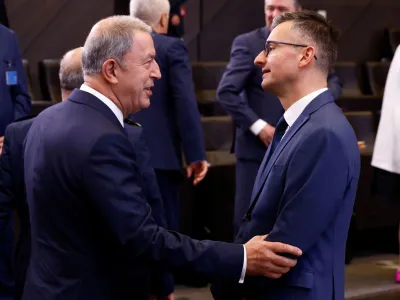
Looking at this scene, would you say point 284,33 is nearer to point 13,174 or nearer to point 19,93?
point 13,174

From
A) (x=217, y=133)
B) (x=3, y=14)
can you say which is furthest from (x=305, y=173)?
(x=3, y=14)

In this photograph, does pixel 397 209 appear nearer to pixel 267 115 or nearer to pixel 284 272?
pixel 267 115

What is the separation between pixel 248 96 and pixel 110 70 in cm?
182

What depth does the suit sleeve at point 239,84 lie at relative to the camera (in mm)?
3549

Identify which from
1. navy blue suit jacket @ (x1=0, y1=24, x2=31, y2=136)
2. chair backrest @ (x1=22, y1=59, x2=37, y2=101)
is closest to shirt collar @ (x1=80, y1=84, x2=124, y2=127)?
navy blue suit jacket @ (x1=0, y1=24, x2=31, y2=136)

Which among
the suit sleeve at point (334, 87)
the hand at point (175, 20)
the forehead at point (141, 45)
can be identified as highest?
the forehead at point (141, 45)

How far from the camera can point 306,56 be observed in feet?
6.38

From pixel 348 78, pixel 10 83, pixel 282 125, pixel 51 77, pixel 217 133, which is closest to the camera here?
pixel 282 125

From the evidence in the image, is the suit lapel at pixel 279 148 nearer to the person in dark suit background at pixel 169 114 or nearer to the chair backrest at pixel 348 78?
the person in dark suit background at pixel 169 114

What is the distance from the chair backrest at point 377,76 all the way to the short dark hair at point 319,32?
536 cm

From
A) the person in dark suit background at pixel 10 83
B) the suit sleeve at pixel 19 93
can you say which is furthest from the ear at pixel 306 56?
the suit sleeve at pixel 19 93

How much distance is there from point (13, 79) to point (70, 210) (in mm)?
2025

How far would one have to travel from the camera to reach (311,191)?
1768mm

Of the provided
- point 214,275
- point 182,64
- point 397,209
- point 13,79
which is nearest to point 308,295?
point 214,275
